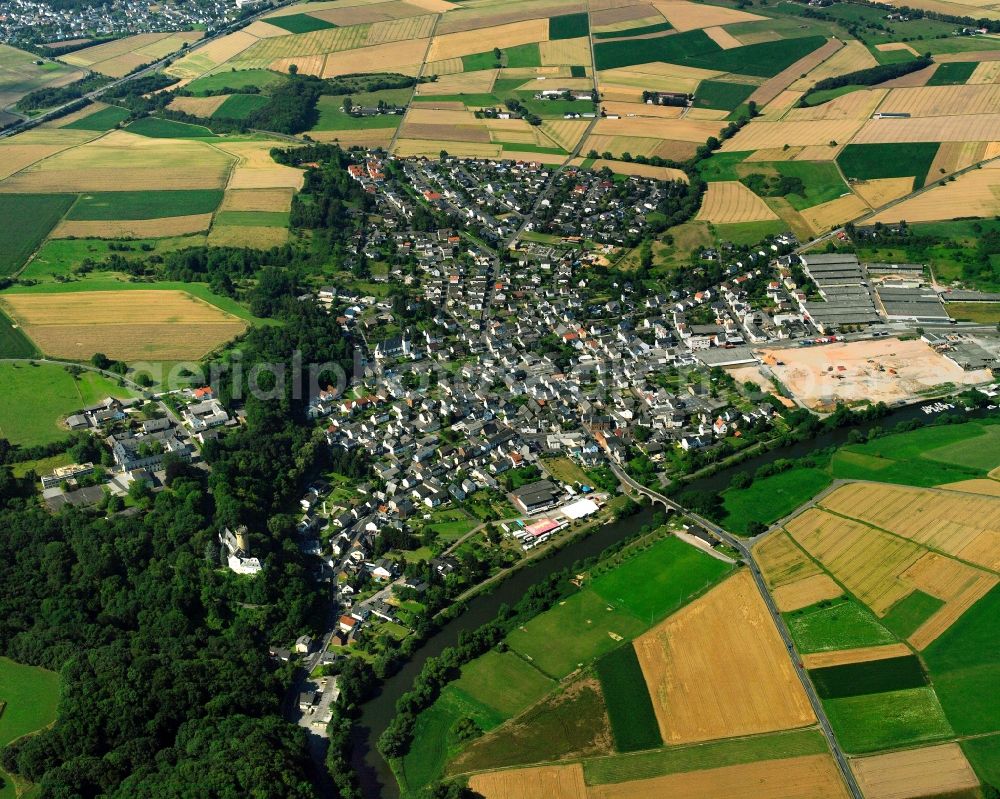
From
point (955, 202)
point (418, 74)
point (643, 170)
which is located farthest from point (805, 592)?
point (418, 74)

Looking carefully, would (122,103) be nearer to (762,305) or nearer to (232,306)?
(232,306)

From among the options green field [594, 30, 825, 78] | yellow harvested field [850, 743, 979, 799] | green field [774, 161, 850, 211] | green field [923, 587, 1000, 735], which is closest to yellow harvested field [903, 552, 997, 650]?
green field [923, 587, 1000, 735]

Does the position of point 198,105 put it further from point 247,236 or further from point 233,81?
point 247,236

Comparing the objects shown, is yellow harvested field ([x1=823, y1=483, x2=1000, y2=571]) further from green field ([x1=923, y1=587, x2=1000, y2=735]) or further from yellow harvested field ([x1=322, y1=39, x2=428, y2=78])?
yellow harvested field ([x1=322, y1=39, x2=428, y2=78])

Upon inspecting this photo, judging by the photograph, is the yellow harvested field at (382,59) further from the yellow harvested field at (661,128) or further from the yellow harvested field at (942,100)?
the yellow harvested field at (942,100)

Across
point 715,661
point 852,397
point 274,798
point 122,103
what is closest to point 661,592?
point 715,661

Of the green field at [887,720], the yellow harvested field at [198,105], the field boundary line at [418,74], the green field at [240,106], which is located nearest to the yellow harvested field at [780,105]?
the field boundary line at [418,74]
